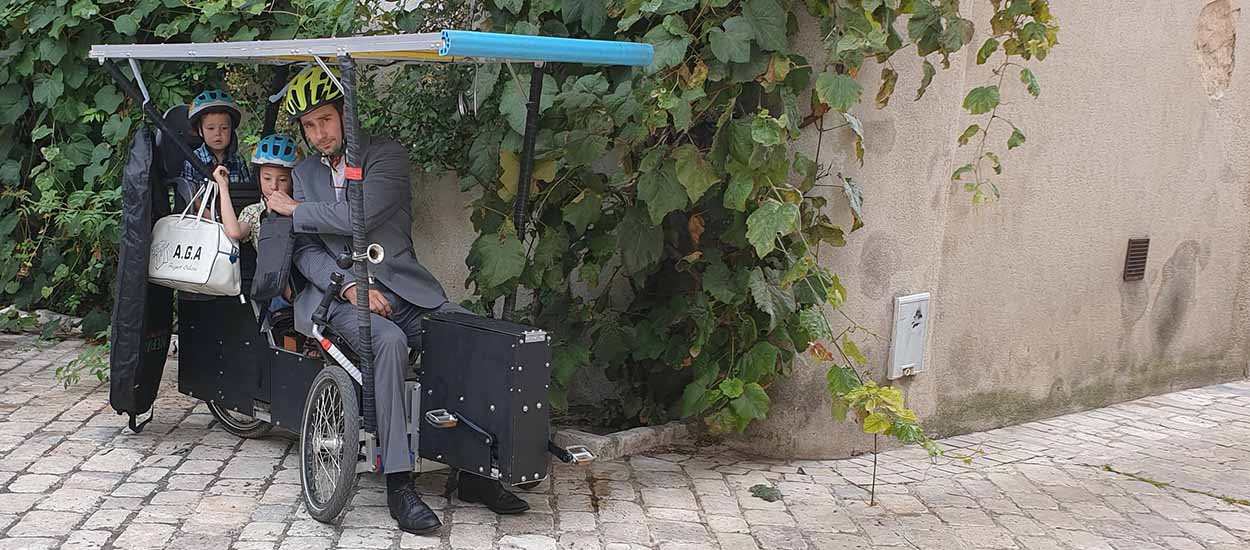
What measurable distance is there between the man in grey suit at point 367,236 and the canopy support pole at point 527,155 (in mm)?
443

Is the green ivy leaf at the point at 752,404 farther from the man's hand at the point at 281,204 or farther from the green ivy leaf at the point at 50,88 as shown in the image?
the green ivy leaf at the point at 50,88

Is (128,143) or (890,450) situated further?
(128,143)

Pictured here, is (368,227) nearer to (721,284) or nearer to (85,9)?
(721,284)

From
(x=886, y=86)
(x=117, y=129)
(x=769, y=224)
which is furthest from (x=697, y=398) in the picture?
(x=117, y=129)

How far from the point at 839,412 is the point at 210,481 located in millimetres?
2561

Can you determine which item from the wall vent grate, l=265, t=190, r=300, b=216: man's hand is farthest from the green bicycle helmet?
the wall vent grate

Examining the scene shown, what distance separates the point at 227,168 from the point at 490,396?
1.91 meters

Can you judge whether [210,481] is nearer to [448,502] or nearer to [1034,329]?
[448,502]

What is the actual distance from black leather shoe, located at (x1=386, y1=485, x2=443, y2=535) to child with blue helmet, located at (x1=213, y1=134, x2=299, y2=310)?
106 cm

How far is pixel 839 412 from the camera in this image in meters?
5.43

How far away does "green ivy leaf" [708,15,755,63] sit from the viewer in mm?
5133

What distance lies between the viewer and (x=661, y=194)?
5.37m

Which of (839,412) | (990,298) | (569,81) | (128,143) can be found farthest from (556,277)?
(128,143)

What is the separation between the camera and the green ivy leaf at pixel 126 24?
287 inches
